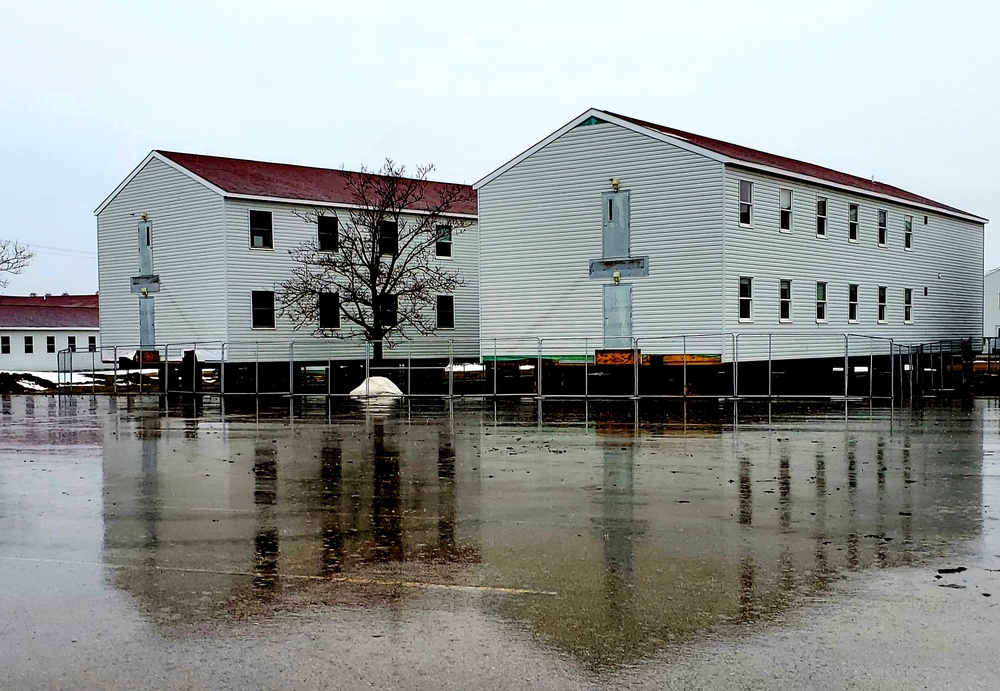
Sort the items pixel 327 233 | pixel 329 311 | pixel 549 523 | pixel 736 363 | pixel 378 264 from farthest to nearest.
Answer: pixel 327 233
pixel 329 311
pixel 378 264
pixel 736 363
pixel 549 523

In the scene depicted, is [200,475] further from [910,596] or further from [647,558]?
[910,596]

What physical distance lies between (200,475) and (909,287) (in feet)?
116

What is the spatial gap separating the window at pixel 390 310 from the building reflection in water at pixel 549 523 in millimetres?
24428

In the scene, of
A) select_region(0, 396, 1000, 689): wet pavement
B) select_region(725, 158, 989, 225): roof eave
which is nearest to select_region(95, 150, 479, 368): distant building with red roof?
select_region(725, 158, 989, 225): roof eave

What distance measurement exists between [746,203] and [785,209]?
236cm

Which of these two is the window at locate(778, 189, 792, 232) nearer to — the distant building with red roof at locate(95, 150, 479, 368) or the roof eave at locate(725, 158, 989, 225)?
the roof eave at locate(725, 158, 989, 225)

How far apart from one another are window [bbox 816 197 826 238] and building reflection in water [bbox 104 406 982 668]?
64.7 ft

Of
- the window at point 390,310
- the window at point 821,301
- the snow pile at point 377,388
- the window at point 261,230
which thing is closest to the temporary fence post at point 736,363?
the window at point 821,301

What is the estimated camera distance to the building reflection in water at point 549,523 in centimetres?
767

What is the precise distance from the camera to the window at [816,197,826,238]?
1523 inches

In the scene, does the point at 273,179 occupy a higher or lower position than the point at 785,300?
higher

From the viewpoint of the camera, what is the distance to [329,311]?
46.2 m

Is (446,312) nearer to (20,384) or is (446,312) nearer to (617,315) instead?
(617,315)

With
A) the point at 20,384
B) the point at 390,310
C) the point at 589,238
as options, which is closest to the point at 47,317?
the point at 20,384
